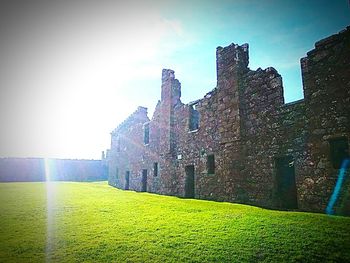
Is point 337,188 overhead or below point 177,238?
overhead

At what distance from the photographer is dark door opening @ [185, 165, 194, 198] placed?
15734mm

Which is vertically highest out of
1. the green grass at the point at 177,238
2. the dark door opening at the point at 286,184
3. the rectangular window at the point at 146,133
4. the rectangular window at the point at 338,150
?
the rectangular window at the point at 146,133

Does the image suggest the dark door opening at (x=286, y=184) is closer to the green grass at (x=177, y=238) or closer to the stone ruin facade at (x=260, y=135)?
the stone ruin facade at (x=260, y=135)

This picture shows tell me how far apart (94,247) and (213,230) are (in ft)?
9.93

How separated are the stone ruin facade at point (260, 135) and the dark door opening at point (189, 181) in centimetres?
7

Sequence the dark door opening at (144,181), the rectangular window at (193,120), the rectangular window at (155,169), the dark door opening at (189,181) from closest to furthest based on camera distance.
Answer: the dark door opening at (189,181) → the rectangular window at (193,120) → the rectangular window at (155,169) → the dark door opening at (144,181)

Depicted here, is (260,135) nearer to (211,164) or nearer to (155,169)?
(211,164)

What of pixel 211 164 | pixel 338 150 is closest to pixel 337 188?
pixel 338 150

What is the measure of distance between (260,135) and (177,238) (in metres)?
6.97

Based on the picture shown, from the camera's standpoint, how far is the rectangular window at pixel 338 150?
28.0 feet

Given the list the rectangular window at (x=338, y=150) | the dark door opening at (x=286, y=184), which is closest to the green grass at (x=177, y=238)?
the rectangular window at (x=338, y=150)

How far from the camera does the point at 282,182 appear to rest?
416 inches

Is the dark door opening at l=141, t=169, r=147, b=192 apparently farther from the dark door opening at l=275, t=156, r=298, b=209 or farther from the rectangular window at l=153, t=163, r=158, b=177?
the dark door opening at l=275, t=156, r=298, b=209

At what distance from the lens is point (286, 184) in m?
10.6
